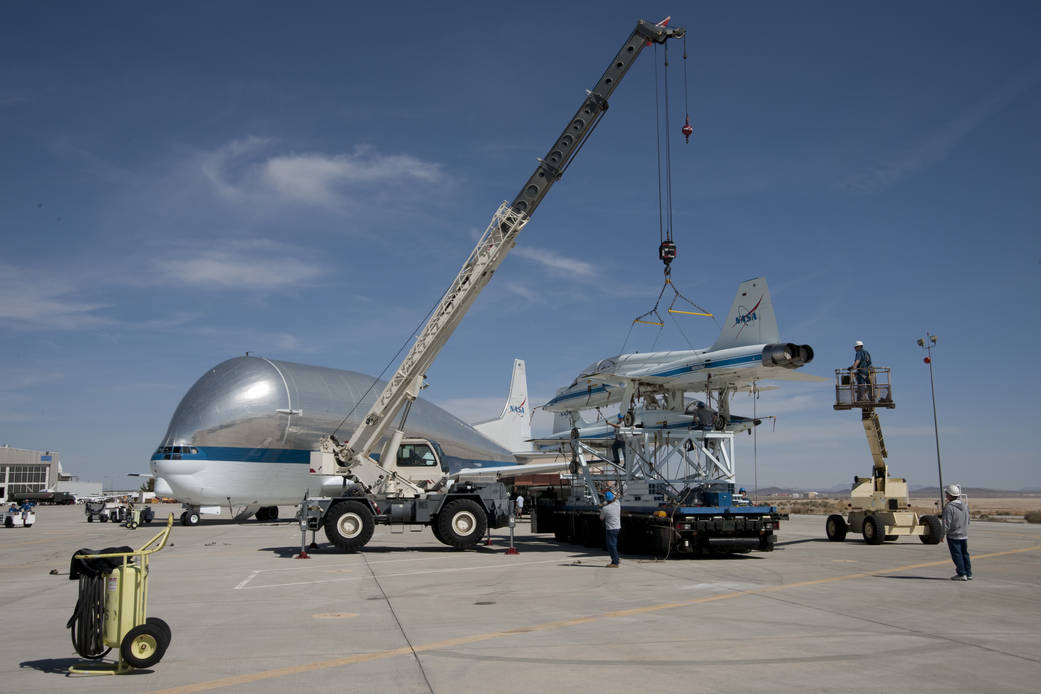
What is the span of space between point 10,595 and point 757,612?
11998mm

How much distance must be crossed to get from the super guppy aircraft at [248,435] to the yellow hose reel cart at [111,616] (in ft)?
85.8

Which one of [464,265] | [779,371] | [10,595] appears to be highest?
[464,265]

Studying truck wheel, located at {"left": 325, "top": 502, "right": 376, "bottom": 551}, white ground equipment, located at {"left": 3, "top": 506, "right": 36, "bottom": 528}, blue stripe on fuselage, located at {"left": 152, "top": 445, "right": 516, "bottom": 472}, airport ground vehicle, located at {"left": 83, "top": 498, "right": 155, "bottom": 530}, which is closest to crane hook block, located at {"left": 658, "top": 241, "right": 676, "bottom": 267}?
truck wheel, located at {"left": 325, "top": 502, "right": 376, "bottom": 551}

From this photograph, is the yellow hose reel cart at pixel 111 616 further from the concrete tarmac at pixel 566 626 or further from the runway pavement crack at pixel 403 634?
the runway pavement crack at pixel 403 634

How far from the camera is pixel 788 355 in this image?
20359 millimetres

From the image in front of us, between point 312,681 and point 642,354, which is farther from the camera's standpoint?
point 642,354

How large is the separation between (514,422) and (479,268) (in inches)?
1470

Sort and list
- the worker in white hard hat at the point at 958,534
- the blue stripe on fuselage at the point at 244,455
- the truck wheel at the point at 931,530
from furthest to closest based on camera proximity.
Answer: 1. the blue stripe on fuselage at the point at 244,455
2. the truck wheel at the point at 931,530
3. the worker in white hard hat at the point at 958,534

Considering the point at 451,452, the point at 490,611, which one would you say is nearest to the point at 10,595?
the point at 490,611

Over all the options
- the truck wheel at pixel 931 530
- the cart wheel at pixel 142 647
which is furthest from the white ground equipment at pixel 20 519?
the truck wheel at pixel 931 530

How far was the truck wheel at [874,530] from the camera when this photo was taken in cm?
2123

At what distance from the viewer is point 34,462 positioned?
114375 millimetres

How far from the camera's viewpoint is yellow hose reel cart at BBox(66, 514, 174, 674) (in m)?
6.91

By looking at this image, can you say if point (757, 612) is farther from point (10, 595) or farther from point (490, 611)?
point (10, 595)
